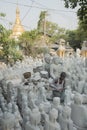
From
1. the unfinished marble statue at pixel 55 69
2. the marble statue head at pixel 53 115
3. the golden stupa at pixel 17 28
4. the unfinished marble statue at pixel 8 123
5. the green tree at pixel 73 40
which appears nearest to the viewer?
the unfinished marble statue at pixel 8 123

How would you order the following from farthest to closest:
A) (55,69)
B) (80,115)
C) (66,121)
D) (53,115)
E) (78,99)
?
(55,69) → (80,115) → (78,99) → (66,121) → (53,115)

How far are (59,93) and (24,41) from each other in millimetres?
21743

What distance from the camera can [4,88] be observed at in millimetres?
7461

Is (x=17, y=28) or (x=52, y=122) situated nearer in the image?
(x=52, y=122)

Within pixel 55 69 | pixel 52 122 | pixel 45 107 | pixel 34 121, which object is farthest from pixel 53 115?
pixel 55 69

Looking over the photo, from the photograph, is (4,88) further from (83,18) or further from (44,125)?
(83,18)

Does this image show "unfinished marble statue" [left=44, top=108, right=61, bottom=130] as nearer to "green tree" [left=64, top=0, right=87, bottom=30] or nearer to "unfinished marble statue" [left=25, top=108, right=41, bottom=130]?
"unfinished marble statue" [left=25, top=108, right=41, bottom=130]

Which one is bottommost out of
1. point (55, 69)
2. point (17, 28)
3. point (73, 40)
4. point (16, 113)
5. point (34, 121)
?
point (73, 40)

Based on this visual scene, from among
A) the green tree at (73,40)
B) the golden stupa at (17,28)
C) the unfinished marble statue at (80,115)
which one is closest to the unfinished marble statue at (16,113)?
the unfinished marble statue at (80,115)

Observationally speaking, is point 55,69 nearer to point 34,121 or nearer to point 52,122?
point 52,122

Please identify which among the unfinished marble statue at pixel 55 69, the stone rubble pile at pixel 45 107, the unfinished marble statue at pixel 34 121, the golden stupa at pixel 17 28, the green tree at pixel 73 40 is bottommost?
the green tree at pixel 73 40

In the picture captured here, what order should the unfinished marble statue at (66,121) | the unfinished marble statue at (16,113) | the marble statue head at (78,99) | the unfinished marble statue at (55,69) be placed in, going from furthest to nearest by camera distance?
the unfinished marble statue at (55,69) < the unfinished marble statue at (16,113) < the marble statue head at (78,99) < the unfinished marble statue at (66,121)

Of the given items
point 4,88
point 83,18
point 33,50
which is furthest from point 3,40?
point 33,50

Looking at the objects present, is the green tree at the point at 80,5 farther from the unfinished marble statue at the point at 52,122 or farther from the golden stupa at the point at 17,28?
the golden stupa at the point at 17,28
